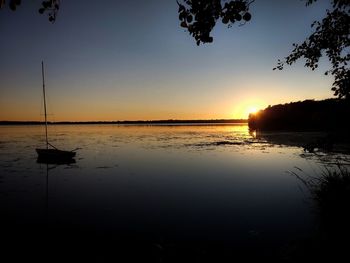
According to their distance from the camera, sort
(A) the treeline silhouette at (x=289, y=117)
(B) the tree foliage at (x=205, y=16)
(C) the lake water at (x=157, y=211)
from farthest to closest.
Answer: (A) the treeline silhouette at (x=289, y=117) → (C) the lake water at (x=157, y=211) → (B) the tree foliage at (x=205, y=16)

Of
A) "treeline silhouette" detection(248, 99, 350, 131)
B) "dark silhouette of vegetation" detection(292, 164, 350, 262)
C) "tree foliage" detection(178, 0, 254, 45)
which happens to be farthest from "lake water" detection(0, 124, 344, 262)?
"treeline silhouette" detection(248, 99, 350, 131)

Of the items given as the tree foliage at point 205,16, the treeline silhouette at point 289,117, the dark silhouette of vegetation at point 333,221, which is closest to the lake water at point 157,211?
→ the dark silhouette of vegetation at point 333,221

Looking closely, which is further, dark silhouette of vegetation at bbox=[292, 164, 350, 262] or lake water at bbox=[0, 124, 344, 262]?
lake water at bbox=[0, 124, 344, 262]

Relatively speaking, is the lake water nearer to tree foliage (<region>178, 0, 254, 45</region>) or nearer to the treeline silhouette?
tree foliage (<region>178, 0, 254, 45</region>)

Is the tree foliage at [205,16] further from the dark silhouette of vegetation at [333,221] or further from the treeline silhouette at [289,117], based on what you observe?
the treeline silhouette at [289,117]

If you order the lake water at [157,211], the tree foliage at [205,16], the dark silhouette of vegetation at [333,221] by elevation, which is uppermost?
the tree foliage at [205,16]

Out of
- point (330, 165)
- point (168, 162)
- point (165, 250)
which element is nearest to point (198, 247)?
point (165, 250)

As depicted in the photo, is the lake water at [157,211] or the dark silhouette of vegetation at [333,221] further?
the lake water at [157,211]

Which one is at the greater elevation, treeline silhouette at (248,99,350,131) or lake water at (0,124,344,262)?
treeline silhouette at (248,99,350,131)

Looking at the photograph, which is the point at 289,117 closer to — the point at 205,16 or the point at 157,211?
the point at 157,211

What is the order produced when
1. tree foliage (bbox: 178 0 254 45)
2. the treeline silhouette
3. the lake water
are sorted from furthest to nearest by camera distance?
the treeline silhouette
the lake water
tree foliage (bbox: 178 0 254 45)

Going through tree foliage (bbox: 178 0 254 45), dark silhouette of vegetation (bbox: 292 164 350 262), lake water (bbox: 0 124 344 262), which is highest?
tree foliage (bbox: 178 0 254 45)

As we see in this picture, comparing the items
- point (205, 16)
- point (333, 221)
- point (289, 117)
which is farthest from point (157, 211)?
point (289, 117)

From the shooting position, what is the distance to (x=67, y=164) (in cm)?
3300
